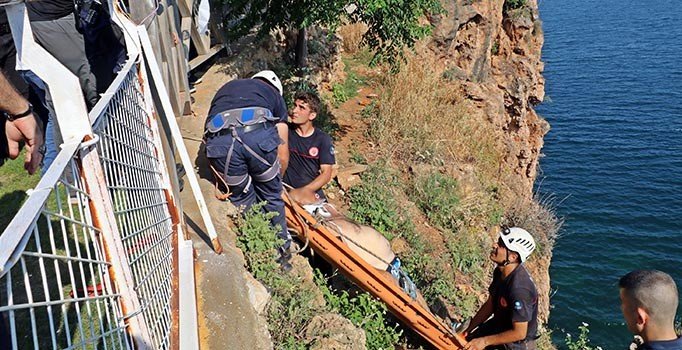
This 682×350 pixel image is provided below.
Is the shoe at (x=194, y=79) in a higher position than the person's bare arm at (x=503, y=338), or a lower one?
higher

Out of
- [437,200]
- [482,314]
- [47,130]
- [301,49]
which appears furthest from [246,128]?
[301,49]

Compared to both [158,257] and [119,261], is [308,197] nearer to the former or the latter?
[158,257]

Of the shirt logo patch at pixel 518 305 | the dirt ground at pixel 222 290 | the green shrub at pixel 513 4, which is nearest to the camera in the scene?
the dirt ground at pixel 222 290

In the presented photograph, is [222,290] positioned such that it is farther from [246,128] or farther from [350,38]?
[350,38]

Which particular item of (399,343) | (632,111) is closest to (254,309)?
(399,343)

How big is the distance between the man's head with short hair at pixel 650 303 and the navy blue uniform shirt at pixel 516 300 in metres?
1.35

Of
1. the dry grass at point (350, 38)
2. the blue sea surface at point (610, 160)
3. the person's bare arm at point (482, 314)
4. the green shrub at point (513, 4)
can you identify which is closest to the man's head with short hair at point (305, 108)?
the person's bare arm at point (482, 314)

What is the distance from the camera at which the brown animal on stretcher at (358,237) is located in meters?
5.30

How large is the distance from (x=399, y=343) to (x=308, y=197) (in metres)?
1.74

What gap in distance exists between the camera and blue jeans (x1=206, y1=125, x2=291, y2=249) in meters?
4.32

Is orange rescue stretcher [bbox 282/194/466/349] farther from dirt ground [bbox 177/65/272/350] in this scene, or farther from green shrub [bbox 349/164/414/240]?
green shrub [bbox 349/164/414/240]

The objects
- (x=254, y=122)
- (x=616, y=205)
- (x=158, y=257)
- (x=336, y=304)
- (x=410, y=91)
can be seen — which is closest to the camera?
(x=158, y=257)

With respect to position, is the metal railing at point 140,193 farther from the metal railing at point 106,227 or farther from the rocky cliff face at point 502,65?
the rocky cliff face at point 502,65

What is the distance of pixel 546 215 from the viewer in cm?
1091
